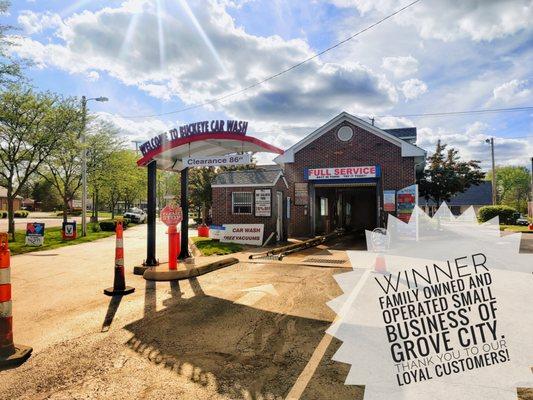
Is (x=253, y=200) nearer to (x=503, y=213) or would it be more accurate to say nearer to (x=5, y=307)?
(x=5, y=307)

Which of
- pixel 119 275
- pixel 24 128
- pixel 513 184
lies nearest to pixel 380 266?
pixel 119 275

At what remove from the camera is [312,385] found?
3.46 metres

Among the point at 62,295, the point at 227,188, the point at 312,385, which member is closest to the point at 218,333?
the point at 312,385

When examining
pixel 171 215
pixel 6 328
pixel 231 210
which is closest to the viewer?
pixel 6 328

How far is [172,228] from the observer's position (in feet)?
29.7

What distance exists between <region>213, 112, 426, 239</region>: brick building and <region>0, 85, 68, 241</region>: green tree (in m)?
9.67

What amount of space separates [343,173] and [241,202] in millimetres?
5754

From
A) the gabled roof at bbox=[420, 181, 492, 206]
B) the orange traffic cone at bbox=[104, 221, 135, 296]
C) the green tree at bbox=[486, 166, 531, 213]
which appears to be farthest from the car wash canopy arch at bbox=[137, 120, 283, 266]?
the green tree at bbox=[486, 166, 531, 213]

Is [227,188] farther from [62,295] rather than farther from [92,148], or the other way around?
[92,148]

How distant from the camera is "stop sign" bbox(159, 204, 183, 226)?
31.2 ft

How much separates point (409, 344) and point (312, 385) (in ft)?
5.27

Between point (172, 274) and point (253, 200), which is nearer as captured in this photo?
point (172, 274)

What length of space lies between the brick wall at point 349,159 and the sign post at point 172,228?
39.8 ft

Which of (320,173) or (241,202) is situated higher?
(320,173)
